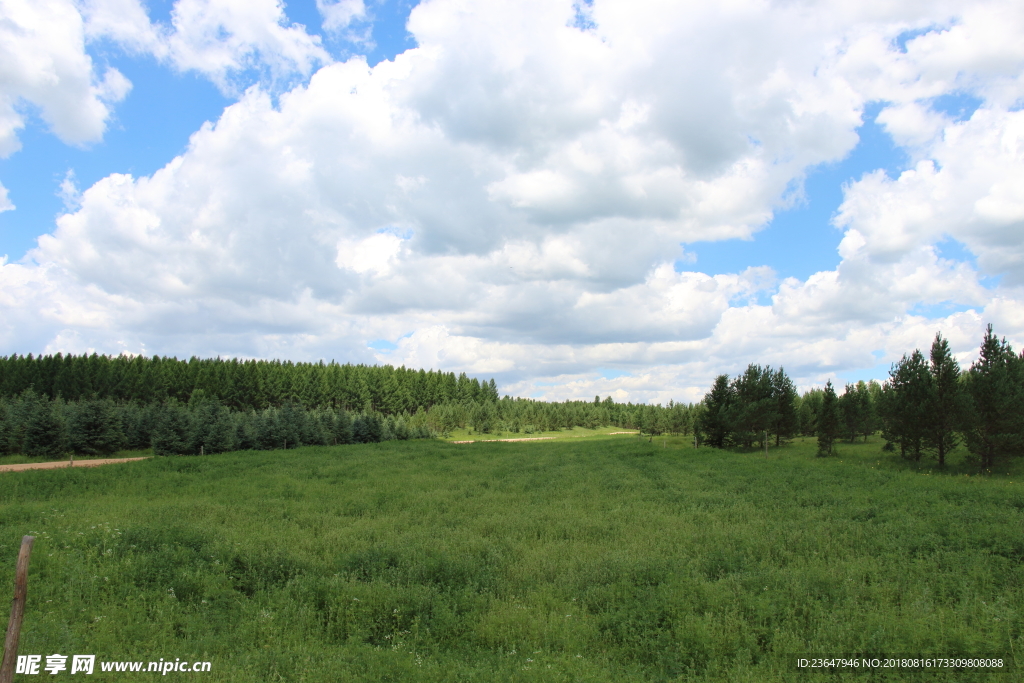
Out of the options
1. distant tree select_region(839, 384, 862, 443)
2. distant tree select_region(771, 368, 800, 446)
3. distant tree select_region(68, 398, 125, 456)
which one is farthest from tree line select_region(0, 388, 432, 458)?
distant tree select_region(839, 384, 862, 443)

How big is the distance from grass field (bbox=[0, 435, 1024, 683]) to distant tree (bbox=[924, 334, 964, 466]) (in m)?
16.7

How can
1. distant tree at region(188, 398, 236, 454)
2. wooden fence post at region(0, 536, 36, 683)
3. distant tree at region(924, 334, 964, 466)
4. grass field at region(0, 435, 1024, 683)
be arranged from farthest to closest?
distant tree at region(188, 398, 236, 454), distant tree at region(924, 334, 964, 466), grass field at region(0, 435, 1024, 683), wooden fence post at region(0, 536, 36, 683)

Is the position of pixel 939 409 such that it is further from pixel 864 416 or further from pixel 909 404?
pixel 864 416

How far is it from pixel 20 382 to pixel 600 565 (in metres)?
110

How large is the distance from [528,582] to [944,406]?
3987cm

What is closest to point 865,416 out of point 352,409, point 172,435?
point 172,435

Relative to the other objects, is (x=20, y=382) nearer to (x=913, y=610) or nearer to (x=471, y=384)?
(x=471, y=384)

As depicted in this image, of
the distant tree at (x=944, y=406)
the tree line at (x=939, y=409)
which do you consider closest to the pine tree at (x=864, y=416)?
the tree line at (x=939, y=409)

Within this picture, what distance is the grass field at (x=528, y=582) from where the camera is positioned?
8.67 meters

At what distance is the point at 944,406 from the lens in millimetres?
37156

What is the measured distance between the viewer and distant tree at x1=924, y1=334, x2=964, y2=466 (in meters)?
36.6

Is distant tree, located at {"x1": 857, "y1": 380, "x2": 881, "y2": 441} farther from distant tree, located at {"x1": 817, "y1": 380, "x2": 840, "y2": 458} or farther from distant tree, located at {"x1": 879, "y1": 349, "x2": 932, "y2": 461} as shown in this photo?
distant tree, located at {"x1": 879, "y1": 349, "x2": 932, "y2": 461}

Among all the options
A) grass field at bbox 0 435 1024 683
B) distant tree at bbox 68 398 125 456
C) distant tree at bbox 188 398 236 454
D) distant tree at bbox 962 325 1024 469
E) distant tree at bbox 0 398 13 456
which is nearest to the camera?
grass field at bbox 0 435 1024 683

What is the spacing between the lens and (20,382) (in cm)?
8381
